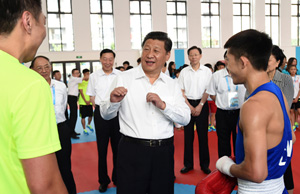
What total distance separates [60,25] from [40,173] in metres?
15.4

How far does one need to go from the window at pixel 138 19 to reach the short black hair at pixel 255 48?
14940mm

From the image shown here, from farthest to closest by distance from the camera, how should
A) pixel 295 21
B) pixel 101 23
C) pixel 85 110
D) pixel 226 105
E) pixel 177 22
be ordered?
pixel 295 21, pixel 177 22, pixel 101 23, pixel 85 110, pixel 226 105

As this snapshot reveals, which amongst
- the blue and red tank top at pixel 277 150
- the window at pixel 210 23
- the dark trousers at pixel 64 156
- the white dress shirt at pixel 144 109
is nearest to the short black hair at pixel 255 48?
the blue and red tank top at pixel 277 150

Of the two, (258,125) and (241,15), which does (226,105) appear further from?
(241,15)

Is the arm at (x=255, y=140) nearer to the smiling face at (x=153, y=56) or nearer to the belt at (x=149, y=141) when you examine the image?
the belt at (x=149, y=141)

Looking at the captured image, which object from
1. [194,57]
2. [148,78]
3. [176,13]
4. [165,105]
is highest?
[176,13]

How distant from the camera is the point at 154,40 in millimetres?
2389

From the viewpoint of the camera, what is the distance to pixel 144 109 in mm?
2246

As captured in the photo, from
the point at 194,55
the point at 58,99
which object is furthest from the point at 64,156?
the point at 194,55

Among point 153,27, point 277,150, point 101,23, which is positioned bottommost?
point 277,150

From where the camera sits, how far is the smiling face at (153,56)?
7.66 ft

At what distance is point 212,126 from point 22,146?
20.8ft

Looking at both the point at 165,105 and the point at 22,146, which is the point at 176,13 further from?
the point at 22,146

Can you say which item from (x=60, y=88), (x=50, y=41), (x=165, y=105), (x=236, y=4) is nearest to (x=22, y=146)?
(x=165, y=105)
